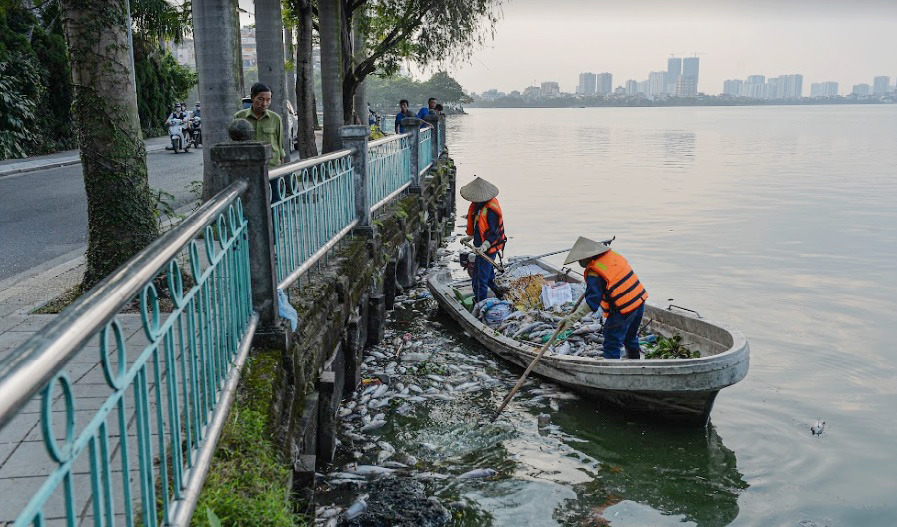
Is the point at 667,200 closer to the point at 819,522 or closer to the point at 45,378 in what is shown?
the point at 819,522

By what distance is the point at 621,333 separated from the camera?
8.02 m

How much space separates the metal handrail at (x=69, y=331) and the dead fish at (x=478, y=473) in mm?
4295

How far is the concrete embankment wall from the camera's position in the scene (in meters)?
5.00

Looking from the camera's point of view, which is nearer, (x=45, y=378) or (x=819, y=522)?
(x=45, y=378)

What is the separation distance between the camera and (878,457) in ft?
26.1

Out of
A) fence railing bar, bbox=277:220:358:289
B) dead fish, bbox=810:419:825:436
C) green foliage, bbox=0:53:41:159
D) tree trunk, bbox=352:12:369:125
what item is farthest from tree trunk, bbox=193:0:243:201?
tree trunk, bbox=352:12:369:125

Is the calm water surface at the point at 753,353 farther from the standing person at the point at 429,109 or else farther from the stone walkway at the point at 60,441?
the standing person at the point at 429,109

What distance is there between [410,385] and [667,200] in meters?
21.7

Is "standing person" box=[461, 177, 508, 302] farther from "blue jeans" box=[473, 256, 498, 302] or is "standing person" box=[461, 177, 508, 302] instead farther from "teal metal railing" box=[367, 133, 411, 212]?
"teal metal railing" box=[367, 133, 411, 212]

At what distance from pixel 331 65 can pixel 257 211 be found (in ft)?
40.5

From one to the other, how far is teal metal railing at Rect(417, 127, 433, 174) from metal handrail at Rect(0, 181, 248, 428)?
1392 cm

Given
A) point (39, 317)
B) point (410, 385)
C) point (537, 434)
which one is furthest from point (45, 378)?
point (410, 385)

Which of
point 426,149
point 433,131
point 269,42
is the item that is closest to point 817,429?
point 269,42

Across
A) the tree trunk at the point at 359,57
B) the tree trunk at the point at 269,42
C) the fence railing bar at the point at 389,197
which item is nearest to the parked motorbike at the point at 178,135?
the tree trunk at the point at 359,57
